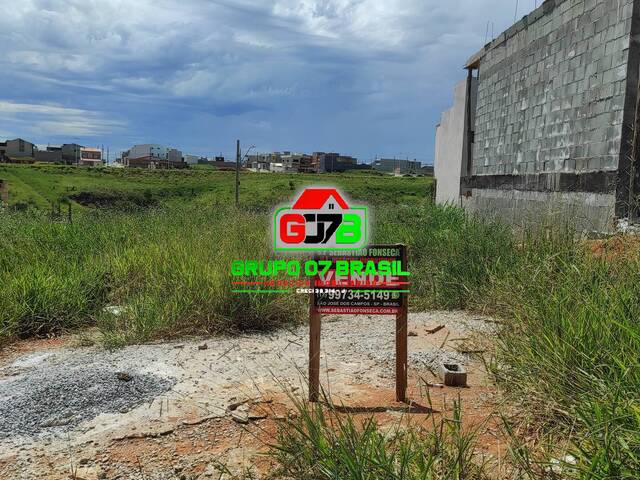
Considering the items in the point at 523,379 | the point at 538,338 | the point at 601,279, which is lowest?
the point at 523,379

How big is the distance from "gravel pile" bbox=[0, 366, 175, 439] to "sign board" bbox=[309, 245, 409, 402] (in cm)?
116

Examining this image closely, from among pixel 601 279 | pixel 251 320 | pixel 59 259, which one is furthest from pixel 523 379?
pixel 59 259

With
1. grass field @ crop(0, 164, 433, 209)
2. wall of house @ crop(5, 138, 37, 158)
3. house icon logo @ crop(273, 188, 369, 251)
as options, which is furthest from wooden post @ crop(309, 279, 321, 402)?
wall of house @ crop(5, 138, 37, 158)

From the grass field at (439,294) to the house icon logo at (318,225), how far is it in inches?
15.7

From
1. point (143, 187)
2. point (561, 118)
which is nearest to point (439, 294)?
point (561, 118)

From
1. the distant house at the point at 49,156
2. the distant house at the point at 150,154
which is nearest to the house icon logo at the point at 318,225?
the distant house at the point at 150,154

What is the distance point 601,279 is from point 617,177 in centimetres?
367

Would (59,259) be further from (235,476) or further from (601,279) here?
(601,279)

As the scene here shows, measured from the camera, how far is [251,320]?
452 centimetres

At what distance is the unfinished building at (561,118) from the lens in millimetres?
5938

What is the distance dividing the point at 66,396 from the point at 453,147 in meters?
13.0

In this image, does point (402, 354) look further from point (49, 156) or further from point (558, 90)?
point (49, 156)

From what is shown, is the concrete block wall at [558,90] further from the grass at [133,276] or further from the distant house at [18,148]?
the distant house at [18,148]

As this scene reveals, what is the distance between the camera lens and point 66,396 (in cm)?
298
